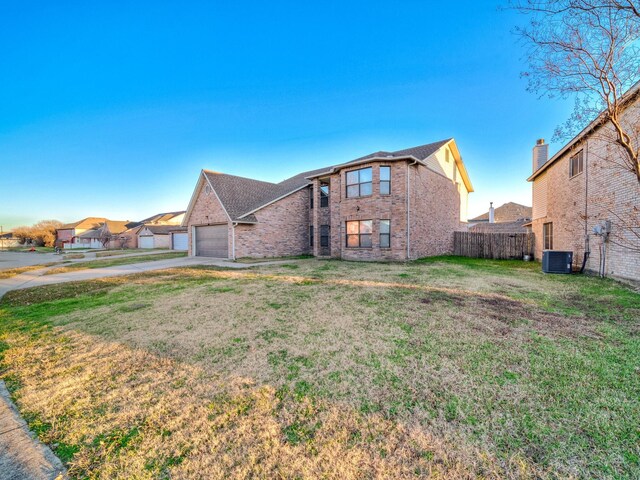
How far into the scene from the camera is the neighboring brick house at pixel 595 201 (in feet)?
23.5

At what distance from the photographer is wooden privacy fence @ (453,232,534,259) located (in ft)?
51.7

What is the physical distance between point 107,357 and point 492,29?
1151 centimetres

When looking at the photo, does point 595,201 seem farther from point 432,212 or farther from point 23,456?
point 23,456

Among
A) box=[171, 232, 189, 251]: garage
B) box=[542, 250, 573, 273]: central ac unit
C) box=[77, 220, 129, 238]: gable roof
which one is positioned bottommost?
box=[542, 250, 573, 273]: central ac unit

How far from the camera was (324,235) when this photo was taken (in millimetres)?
17641

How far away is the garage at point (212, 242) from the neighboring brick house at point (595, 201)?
17.6 m

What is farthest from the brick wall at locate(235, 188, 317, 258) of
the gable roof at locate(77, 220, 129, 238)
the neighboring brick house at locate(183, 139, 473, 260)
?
the gable roof at locate(77, 220, 129, 238)

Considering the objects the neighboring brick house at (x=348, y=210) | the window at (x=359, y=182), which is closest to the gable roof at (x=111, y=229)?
the neighboring brick house at (x=348, y=210)

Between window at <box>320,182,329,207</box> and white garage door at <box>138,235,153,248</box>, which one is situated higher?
window at <box>320,182,329,207</box>

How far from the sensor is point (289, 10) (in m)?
10.9

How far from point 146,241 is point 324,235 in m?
34.1

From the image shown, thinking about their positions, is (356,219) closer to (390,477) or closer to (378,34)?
(378,34)

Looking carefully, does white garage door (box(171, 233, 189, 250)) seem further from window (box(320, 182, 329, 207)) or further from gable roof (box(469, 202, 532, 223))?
gable roof (box(469, 202, 532, 223))

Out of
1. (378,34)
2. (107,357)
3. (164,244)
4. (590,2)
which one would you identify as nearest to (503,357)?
(107,357)
